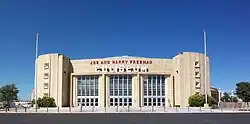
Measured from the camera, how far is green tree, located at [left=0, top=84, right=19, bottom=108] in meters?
86.6

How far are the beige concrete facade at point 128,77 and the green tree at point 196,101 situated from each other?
11.8 ft

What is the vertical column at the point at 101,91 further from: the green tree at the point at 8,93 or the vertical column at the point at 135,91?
the green tree at the point at 8,93

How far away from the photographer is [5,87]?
8688 centimetres

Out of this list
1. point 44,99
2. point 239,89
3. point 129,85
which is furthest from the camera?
point 239,89

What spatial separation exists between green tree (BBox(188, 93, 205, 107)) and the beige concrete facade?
359 cm

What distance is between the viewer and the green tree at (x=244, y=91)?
285 ft

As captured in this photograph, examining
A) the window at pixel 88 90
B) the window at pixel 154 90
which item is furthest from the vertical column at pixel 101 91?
the window at pixel 154 90

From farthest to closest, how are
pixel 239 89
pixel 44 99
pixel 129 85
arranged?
pixel 239 89, pixel 129 85, pixel 44 99

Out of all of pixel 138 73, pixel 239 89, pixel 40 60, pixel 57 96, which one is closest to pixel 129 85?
pixel 138 73

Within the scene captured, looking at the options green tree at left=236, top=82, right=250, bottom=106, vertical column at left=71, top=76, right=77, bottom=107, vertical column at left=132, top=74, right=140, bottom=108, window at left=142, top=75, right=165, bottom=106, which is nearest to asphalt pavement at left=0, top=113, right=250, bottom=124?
vertical column at left=132, top=74, right=140, bottom=108

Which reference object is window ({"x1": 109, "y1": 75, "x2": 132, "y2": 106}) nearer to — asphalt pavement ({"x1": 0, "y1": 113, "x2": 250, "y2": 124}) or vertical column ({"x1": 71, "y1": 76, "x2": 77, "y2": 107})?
vertical column ({"x1": 71, "y1": 76, "x2": 77, "y2": 107})

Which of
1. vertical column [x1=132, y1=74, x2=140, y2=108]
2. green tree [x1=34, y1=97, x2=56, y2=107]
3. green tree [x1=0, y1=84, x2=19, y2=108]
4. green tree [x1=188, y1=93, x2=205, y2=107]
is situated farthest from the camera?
green tree [x1=0, y1=84, x2=19, y2=108]

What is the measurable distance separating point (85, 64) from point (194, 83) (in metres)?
27.3

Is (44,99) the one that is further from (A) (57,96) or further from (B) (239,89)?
(B) (239,89)
